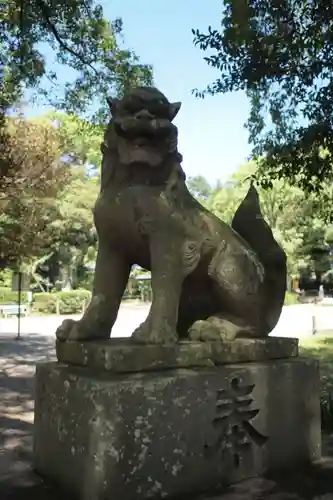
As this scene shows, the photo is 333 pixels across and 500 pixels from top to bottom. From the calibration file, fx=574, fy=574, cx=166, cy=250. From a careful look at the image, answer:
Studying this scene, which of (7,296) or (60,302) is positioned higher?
(7,296)

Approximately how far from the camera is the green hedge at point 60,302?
24.2 m

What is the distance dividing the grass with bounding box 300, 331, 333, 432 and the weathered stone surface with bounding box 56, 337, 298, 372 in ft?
2.33

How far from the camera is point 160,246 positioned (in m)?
3.09

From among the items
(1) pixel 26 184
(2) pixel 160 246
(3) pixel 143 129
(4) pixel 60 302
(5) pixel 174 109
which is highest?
(1) pixel 26 184

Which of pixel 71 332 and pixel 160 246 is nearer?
pixel 160 246

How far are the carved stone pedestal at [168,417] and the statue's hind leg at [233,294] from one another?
0.12m

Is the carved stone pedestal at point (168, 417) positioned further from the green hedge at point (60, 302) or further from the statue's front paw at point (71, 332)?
the green hedge at point (60, 302)

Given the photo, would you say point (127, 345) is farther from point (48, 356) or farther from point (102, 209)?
point (48, 356)

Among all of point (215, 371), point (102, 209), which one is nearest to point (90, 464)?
point (215, 371)

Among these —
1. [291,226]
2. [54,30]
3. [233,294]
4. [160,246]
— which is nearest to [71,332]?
[160,246]

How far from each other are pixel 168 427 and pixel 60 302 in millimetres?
21897

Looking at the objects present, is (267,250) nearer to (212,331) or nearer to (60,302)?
(212,331)

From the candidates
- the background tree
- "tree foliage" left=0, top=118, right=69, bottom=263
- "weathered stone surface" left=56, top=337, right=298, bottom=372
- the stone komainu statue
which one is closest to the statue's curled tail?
the stone komainu statue

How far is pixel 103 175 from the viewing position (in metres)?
3.29
